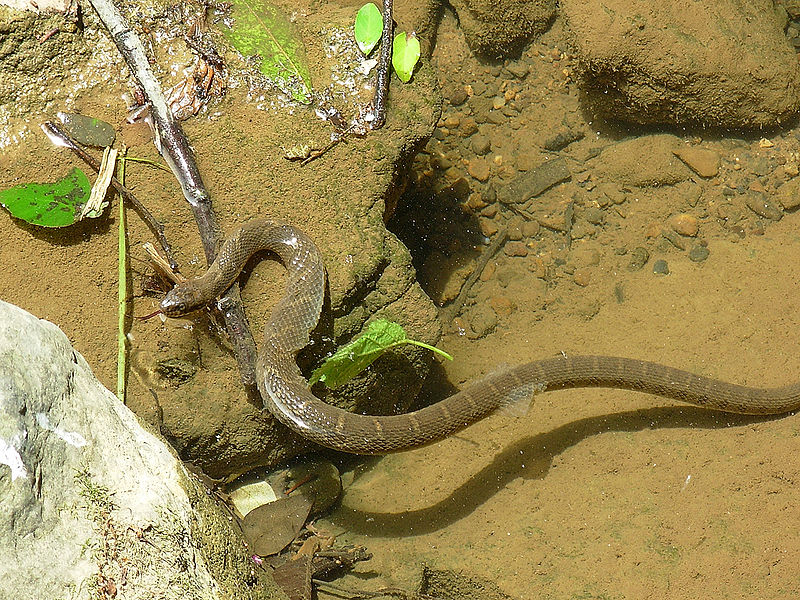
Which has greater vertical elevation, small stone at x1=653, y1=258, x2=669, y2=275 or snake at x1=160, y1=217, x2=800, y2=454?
snake at x1=160, y1=217, x2=800, y2=454

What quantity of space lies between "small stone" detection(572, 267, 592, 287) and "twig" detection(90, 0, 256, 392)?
3.06 m

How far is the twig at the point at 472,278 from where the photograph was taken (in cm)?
570

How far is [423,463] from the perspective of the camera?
496 centimetres

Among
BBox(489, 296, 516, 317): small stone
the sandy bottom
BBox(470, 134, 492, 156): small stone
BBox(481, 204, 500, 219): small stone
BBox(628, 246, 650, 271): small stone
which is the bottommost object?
the sandy bottom

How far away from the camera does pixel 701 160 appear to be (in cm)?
597

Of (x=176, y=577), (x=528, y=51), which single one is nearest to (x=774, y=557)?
(x=176, y=577)

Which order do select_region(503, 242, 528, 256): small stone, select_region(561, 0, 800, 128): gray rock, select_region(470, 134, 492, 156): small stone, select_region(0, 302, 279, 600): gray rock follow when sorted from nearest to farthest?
select_region(0, 302, 279, 600): gray rock → select_region(561, 0, 800, 128): gray rock → select_region(503, 242, 528, 256): small stone → select_region(470, 134, 492, 156): small stone

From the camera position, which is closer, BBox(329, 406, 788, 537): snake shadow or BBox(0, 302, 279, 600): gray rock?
BBox(0, 302, 279, 600): gray rock

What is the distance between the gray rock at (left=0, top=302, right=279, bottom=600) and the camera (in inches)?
97.5

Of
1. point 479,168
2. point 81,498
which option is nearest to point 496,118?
point 479,168

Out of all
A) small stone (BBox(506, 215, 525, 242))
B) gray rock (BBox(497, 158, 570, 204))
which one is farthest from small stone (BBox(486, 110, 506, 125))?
small stone (BBox(506, 215, 525, 242))

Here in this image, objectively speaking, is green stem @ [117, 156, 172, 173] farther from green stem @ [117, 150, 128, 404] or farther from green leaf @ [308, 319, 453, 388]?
green leaf @ [308, 319, 453, 388]

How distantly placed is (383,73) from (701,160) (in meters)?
3.39

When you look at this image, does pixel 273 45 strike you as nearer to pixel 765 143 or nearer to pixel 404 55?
pixel 404 55
